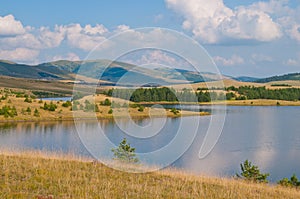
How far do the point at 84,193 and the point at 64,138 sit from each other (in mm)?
40137

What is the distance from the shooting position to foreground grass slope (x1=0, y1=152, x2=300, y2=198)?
8.38m

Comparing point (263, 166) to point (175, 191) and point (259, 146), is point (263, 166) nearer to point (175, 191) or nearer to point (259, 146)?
point (259, 146)

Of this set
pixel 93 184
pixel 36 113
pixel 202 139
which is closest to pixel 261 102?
pixel 36 113

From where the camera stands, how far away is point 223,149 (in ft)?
134

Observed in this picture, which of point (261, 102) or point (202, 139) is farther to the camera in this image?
point (261, 102)

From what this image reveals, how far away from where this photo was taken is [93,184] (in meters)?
9.27

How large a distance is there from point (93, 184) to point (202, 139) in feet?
127

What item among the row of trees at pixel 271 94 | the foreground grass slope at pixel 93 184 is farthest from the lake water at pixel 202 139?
the row of trees at pixel 271 94

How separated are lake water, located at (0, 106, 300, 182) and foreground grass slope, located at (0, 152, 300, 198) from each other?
10642 millimetres

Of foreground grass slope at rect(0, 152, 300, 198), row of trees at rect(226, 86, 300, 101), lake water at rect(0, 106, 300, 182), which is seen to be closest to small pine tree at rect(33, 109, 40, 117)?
lake water at rect(0, 106, 300, 182)

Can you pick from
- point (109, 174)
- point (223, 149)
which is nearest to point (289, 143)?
point (223, 149)

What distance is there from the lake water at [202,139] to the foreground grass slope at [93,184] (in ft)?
34.9

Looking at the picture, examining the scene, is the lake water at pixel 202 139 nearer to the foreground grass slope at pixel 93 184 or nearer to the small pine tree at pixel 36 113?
the small pine tree at pixel 36 113

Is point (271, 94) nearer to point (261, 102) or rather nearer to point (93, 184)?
point (261, 102)
